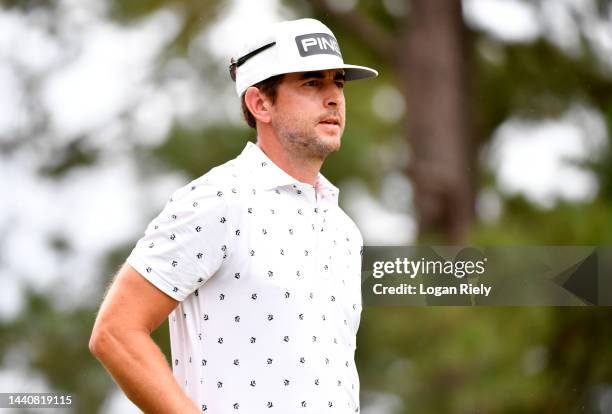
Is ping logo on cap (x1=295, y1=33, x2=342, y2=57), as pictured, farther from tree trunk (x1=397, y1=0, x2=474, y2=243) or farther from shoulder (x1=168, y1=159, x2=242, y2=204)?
tree trunk (x1=397, y1=0, x2=474, y2=243)

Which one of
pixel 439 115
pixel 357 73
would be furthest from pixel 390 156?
pixel 357 73

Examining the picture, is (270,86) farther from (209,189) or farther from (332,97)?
(209,189)

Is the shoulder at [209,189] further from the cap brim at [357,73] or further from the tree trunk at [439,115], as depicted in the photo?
the tree trunk at [439,115]

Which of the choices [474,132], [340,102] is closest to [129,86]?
[474,132]

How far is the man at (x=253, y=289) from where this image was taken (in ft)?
4.93

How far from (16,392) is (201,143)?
1335mm

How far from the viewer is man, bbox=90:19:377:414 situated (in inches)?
59.1

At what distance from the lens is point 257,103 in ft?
5.69

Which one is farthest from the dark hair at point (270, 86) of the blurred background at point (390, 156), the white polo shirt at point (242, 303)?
the blurred background at point (390, 156)

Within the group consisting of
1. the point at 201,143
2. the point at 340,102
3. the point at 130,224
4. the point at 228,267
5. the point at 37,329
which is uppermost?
the point at 201,143

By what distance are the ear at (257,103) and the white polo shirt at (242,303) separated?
0.14 metres

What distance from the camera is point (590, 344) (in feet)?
16.0

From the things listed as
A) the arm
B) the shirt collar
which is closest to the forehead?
the shirt collar

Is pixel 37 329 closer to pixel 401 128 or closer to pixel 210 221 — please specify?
pixel 401 128
